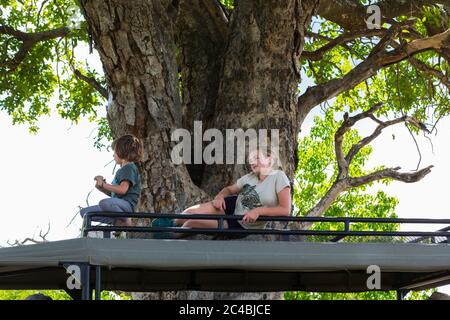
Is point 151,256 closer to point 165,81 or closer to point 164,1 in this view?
point 165,81

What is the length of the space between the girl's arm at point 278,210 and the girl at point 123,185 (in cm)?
96

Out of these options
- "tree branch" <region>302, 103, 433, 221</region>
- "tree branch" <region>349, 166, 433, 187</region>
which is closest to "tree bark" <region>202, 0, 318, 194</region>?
"tree branch" <region>302, 103, 433, 221</region>

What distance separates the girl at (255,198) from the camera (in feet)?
20.7

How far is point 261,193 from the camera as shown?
6.45 m

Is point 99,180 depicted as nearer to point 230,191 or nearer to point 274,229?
point 230,191

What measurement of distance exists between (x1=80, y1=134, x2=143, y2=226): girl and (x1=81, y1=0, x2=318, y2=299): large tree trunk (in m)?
1.62

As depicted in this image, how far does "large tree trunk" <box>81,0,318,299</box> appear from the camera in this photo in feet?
27.6

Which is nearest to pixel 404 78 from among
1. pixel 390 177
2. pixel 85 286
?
Answer: pixel 390 177

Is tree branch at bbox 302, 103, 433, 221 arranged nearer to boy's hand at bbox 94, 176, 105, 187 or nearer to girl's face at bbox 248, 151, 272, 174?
girl's face at bbox 248, 151, 272, 174

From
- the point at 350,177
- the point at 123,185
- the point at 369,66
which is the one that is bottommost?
the point at 123,185

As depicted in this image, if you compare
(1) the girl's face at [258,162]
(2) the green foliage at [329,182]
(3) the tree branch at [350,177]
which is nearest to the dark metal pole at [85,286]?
(1) the girl's face at [258,162]

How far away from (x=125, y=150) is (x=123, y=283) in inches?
40.0

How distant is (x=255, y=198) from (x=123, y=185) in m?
0.96

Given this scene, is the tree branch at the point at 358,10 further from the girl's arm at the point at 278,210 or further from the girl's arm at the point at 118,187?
the girl's arm at the point at 118,187
